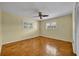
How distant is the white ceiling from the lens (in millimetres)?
1440

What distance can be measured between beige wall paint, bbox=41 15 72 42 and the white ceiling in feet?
0.24

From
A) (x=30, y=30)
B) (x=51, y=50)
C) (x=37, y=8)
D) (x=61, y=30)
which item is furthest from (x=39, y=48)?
(x=37, y=8)

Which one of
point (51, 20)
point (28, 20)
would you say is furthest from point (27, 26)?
point (51, 20)

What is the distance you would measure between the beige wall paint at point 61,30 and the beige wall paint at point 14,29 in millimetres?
127

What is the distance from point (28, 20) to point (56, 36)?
1.47ft

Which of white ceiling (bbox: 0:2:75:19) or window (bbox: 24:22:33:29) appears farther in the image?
window (bbox: 24:22:33:29)

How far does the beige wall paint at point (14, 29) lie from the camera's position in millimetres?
1465

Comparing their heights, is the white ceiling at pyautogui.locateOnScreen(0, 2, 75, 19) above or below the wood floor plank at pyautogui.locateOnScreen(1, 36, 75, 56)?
above

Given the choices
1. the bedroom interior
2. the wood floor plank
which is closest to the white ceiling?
the bedroom interior

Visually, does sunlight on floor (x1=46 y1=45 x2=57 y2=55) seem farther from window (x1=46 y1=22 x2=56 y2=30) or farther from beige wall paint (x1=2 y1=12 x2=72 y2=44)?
window (x1=46 y1=22 x2=56 y2=30)

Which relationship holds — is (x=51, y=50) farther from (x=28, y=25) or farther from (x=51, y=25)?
(x=28, y=25)

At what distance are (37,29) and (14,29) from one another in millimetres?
317

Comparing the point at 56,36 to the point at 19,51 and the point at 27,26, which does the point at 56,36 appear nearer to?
the point at 27,26

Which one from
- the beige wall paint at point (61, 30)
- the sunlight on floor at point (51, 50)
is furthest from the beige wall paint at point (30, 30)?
the sunlight on floor at point (51, 50)
